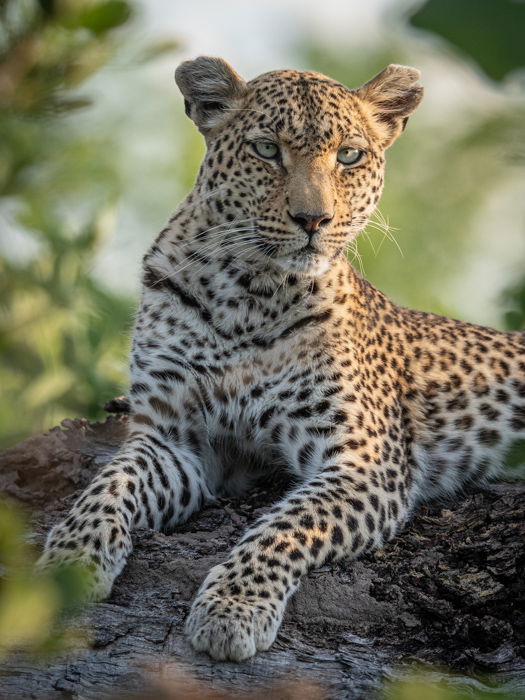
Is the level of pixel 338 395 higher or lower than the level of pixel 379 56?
higher

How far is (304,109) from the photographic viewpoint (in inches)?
265

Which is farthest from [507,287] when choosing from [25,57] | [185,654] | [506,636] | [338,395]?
[338,395]

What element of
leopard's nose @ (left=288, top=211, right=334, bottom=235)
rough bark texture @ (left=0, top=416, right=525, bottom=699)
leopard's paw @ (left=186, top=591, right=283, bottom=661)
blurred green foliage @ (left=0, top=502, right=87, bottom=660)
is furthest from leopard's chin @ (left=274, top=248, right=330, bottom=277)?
blurred green foliage @ (left=0, top=502, right=87, bottom=660)

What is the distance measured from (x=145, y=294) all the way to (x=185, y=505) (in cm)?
173

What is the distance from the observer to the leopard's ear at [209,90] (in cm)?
726

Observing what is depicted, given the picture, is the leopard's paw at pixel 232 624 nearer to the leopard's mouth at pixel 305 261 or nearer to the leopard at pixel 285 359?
the leopard at pixel 285 359

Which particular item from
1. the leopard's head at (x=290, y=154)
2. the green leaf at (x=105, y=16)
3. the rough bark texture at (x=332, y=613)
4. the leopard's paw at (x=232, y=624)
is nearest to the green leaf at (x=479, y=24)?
the green leaf at (x=105, y=16)

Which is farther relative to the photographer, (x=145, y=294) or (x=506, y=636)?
(x=145, y=294)

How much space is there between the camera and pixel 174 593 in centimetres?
545

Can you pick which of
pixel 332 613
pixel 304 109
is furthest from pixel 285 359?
pixel 332 613

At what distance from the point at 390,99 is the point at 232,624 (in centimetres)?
456

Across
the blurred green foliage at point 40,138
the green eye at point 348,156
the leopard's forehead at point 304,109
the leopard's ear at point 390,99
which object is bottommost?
the blurred green foliage at point 40,138

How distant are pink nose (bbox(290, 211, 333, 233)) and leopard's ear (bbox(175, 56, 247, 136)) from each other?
159 cm

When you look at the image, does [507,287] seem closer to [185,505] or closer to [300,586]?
[300,586]
